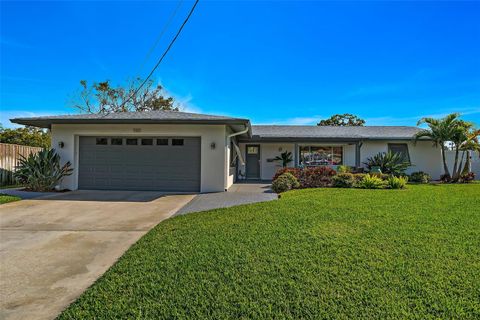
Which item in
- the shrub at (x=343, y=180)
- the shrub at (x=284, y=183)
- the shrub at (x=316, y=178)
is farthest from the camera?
the shrub at (x=316, y=178)

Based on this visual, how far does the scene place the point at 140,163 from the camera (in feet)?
37.1

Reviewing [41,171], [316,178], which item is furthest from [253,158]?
[41,171]

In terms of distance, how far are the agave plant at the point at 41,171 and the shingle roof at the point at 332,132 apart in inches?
377

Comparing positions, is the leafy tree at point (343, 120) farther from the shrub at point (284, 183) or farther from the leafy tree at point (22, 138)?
the leafy tree at point (22, 138)

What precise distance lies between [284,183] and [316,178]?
1.79 metres

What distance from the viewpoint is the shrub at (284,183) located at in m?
10.9

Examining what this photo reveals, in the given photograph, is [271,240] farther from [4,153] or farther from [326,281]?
[4,153]

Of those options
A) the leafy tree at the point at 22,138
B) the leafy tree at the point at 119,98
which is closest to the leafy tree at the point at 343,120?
the leafy tree at the point at 119,98

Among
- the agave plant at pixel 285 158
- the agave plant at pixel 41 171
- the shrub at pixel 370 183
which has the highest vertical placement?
the agave plant at pixel 285 158

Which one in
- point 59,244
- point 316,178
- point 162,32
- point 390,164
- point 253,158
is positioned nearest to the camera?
point 59,244

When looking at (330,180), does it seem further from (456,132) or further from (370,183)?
(456,132)

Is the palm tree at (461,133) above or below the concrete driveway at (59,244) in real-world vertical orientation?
above

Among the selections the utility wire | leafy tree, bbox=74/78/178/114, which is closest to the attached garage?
the utility wire

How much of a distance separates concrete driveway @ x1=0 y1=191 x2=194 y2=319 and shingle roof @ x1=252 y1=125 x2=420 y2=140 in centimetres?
952
